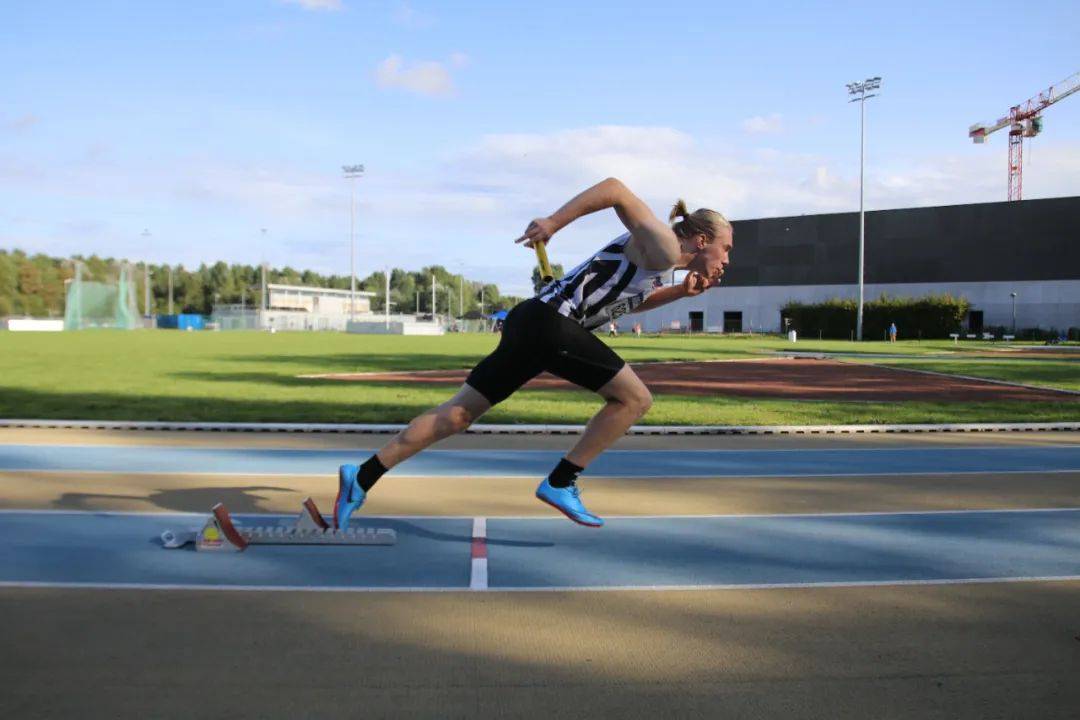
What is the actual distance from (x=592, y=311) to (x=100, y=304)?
289 ft

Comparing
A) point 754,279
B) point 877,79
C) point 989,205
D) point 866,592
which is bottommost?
point 866,592

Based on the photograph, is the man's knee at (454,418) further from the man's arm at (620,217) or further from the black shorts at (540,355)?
the man's arm at (620,217)

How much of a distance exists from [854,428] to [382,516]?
761 centimetres

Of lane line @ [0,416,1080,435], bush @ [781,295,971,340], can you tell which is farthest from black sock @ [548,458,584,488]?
bush @ [781,295,971,340]

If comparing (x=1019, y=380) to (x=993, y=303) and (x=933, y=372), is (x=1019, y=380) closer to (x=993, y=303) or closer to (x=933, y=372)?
(x=933, y=372)

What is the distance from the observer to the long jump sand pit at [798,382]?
716 inches

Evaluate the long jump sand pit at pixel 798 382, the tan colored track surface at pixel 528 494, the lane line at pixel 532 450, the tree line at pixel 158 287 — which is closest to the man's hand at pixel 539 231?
the tan colored track surface at pixel 528 494

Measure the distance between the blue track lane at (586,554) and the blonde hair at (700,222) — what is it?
6.09ft

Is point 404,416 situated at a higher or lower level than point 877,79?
lower

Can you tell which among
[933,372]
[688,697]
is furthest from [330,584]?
[933,372]

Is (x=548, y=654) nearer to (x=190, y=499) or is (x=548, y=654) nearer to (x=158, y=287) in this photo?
(x=190, y=499)

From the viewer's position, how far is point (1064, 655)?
3.65 meters

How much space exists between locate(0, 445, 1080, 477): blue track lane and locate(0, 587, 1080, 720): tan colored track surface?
3.90 meters

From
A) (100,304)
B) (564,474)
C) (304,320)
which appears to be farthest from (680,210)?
(304,320)
